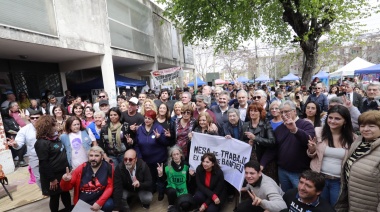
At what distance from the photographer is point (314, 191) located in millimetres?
2242

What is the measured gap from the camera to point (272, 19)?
12695mm

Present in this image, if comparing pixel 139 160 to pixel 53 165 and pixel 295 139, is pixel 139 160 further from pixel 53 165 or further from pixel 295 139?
pixel 295 139

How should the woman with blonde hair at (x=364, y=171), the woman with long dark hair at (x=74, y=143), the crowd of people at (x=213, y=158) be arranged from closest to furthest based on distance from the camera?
the woman with blonde hair at (x=364, y=171), the crowd of people at (x=213, y=158), the woman with long dark hair at (x=74, y=143)

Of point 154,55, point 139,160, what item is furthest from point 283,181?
point 154,55

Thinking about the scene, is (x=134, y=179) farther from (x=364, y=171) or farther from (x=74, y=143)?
(x=364, y=171)

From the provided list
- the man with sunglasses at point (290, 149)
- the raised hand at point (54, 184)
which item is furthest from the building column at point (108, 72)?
the man with sunglasses at point (290, 149)

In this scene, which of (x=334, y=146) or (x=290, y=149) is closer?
(x=334, y=146)

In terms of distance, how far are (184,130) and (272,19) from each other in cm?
1136

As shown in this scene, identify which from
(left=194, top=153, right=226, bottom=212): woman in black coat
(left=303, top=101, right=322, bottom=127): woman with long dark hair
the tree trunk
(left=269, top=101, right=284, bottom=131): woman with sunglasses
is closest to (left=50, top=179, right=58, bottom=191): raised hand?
(left=194, top=153, right=226, bottom=212): woman in black coat

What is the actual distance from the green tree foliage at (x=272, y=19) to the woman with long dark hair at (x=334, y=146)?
7.91m

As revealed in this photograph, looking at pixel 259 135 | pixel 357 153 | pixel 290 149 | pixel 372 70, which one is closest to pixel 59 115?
pixel 259 135

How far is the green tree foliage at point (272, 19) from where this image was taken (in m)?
9.95

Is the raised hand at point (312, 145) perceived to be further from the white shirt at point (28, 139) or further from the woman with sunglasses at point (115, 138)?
the white shirt at point (28, 139)

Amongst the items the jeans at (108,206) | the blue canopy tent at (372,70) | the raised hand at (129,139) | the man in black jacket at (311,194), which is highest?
the blue canopy tent at (372,70)
